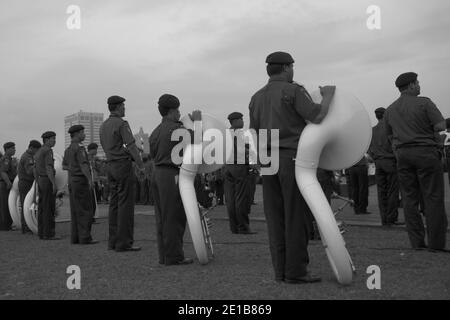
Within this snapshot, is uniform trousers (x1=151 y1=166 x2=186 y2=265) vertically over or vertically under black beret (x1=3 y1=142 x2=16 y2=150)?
under

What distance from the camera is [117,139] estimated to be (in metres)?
9.34

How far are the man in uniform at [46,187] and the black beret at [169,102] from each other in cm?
458

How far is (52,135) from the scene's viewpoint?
1188 cm

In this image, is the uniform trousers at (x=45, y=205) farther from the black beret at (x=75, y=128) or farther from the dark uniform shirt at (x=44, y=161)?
the black beret at (x=75, y=128)

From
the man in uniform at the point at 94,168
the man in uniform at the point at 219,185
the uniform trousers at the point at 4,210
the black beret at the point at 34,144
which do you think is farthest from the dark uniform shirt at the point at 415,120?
the man in uniform at the point at 219,185

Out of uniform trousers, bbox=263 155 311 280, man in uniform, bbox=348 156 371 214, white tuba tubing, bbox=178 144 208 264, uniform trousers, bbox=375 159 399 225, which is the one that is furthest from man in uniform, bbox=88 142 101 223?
uniform trousers, bbox=263 155 311 280

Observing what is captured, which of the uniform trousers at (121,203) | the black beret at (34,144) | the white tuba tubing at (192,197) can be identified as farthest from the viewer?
the black beret at (34,144)

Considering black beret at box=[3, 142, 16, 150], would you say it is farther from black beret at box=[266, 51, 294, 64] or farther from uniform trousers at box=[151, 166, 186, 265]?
black beret at box=[266, 51, 294, 64]

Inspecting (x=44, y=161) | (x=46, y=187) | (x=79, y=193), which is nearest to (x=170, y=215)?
(x=79, y=193)

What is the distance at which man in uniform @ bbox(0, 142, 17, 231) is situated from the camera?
48.3 feet

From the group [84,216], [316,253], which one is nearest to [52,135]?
[84,216]

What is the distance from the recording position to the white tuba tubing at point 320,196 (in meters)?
5.39

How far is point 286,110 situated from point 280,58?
63 cm

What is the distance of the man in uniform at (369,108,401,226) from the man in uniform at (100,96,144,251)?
5.08 m
